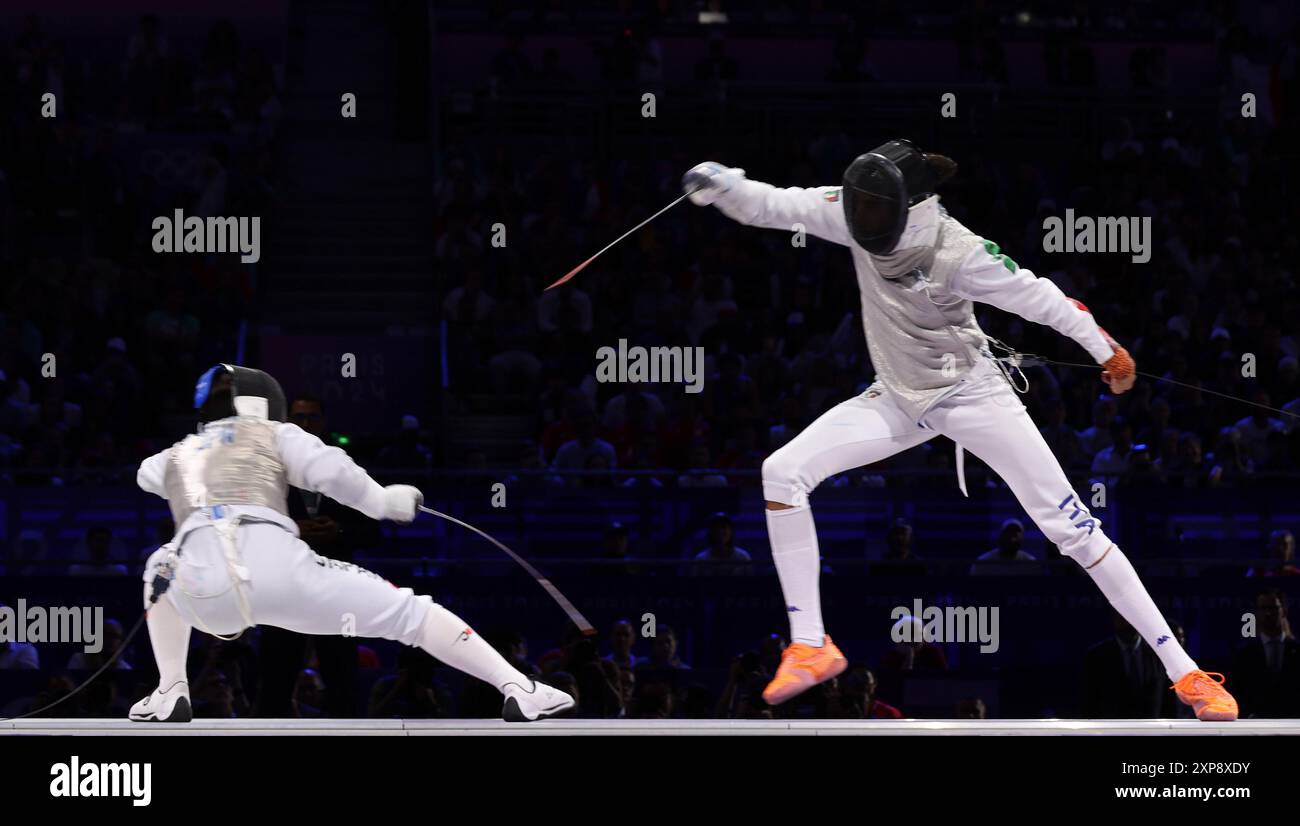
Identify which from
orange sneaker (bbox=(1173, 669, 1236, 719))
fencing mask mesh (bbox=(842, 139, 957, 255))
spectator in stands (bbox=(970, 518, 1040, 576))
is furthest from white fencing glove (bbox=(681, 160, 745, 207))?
spectator in stands (bbox=(970, 518, 1040, 576))

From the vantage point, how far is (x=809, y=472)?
16.2 ft

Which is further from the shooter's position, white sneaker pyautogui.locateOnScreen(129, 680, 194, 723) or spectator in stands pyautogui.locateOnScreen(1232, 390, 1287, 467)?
spectator in stands pyautogui.locateOnScreen(1232, 390, 1287, 467)

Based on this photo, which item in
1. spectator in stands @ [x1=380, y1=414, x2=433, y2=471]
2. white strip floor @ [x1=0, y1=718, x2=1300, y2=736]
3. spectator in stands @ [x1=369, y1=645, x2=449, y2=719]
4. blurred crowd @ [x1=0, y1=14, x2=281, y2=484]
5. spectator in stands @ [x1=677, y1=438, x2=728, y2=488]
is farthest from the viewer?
blurred crowd @ [x1=0, y1=14, x2=281, y2=484]

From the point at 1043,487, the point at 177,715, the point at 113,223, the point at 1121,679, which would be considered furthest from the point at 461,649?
the point at 113,223

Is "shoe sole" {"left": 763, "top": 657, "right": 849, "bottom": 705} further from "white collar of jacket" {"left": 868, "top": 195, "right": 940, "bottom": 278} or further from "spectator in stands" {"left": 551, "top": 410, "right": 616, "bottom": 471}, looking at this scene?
"spectator in stands" {"left": 551, "top": 410, "right": 616, "bottom": 471}

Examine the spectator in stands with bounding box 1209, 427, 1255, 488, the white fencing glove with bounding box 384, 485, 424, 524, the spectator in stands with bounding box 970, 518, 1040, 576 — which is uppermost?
the spectator in stands with bounding box 1209, 427, 1255, 488

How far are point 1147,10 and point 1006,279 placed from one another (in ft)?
29.7

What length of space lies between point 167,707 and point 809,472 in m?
1.87

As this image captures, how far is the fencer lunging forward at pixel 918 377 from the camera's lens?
489 centimetres

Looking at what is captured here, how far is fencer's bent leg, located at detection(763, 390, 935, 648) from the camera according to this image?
4934mm

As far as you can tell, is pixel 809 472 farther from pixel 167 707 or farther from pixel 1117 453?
pixel 1117 453

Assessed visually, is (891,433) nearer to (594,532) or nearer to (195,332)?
(594,532)

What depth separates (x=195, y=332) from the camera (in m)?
9.45

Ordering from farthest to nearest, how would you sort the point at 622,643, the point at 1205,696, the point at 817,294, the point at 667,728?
the point at 817,294, the point at 622,643, the point at 1205,696, the point at 667,728
